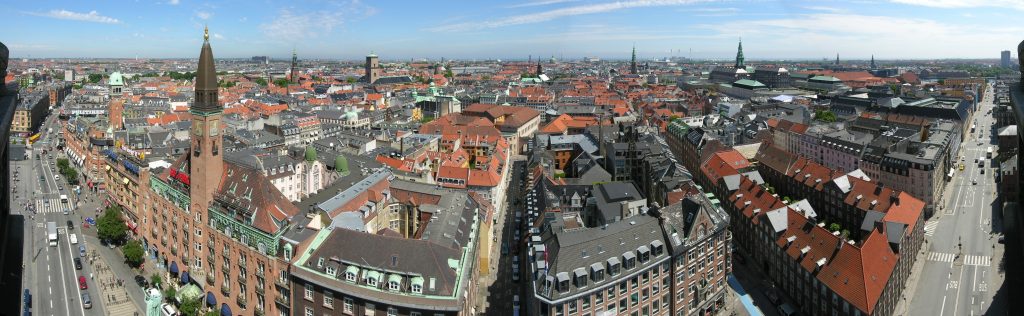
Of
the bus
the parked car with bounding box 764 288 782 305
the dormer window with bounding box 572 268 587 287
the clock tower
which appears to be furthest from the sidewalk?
the parked car with bounding box 764 288 782 305

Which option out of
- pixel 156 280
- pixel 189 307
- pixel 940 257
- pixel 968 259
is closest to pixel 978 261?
pixel 968 259

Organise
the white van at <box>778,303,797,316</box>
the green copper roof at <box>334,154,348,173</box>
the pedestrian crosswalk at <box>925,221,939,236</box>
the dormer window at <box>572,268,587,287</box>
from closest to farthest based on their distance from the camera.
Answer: the dormer window at <box>572,268,587,287</box> → the white van at <box>778,303,797,316</box> → the pedestrian crosswalk at <box>925,221,939,236</box> → the green copper roof at <box>334,154,348,173</box>

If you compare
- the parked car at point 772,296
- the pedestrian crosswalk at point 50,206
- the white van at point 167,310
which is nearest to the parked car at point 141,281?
the white van at point 167,310

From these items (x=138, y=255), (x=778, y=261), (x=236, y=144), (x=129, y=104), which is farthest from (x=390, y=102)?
(x=778, y=261)

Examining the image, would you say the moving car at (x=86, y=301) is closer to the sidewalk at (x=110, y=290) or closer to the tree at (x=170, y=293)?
the sidewalk at (x=110, y=290)

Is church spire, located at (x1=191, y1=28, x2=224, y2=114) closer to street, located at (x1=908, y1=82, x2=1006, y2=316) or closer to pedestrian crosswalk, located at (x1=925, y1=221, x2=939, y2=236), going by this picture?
street, located at (x1=908, y1=82, x2=1006, y2=316)

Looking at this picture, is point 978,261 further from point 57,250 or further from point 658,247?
point 57,250

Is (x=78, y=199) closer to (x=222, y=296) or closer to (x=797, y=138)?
(x=222, y=296)
